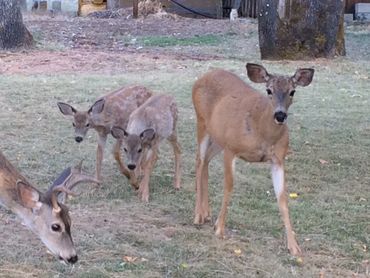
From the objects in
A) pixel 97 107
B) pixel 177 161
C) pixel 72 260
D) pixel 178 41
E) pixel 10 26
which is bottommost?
pixel 178 41

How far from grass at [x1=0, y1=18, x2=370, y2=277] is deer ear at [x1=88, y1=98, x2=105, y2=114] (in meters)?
0.56

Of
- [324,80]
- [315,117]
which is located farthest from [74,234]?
[324,80]

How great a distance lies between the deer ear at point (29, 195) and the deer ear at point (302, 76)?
1.98m

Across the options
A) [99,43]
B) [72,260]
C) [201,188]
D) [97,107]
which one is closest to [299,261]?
[201,188]

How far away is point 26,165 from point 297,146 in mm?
2797

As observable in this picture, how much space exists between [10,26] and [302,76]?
10.9 metres

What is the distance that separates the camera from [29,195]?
5.37 m

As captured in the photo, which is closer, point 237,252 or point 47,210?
point 47,210

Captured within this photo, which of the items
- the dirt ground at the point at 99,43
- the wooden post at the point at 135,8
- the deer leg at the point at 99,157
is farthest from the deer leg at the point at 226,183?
the wooden post at the point at 135,8

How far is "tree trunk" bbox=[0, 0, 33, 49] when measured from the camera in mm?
16281

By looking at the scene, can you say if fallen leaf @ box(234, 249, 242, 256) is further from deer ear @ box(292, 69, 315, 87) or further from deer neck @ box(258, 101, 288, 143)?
deer ear @ box(292, 69, 315, 87)

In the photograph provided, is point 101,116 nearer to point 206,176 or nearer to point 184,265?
point 206,176

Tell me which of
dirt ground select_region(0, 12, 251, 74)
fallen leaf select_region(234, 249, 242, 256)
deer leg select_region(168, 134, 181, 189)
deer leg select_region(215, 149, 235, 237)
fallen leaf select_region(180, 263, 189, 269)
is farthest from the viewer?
dirt ground select_region(0, 12, 251, 74)

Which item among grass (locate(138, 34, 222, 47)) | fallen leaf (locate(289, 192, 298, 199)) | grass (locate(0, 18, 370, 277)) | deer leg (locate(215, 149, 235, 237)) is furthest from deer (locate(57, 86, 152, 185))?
grass (locate(138, 34, 222, 47))
